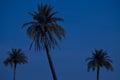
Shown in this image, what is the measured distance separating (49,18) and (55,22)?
1095 mm

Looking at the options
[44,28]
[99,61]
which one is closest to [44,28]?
[44,28]

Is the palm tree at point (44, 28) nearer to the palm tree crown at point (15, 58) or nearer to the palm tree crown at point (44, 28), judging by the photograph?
the palm tree crown at point (44, 28)

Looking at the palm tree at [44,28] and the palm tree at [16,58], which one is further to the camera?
the palm tree at [16,58]

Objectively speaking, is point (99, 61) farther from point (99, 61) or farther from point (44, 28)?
point (44, 28)

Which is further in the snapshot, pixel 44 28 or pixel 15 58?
pixel 15 58

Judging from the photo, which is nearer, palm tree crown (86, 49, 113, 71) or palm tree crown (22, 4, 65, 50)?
palm tree crown (22, 4, 65, 50)

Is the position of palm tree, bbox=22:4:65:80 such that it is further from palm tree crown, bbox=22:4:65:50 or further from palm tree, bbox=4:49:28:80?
palm tree, bbox=4:49:28:80

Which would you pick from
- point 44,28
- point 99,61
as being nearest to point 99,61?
point 99,61

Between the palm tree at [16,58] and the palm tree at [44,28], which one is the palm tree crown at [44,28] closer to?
the palm tree at [44,28]

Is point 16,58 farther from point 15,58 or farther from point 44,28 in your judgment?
point 44,28

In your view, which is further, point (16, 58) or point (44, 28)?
point (16, 58)

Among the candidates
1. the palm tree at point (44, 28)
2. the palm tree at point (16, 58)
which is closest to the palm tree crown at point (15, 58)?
the palm tree at point (16, 58)

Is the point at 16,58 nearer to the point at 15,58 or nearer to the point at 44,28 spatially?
the point at 15,58

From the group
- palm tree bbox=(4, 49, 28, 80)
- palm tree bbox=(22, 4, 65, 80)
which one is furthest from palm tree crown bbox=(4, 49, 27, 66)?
palm tree bbox=(22, 4, 65, 80)
